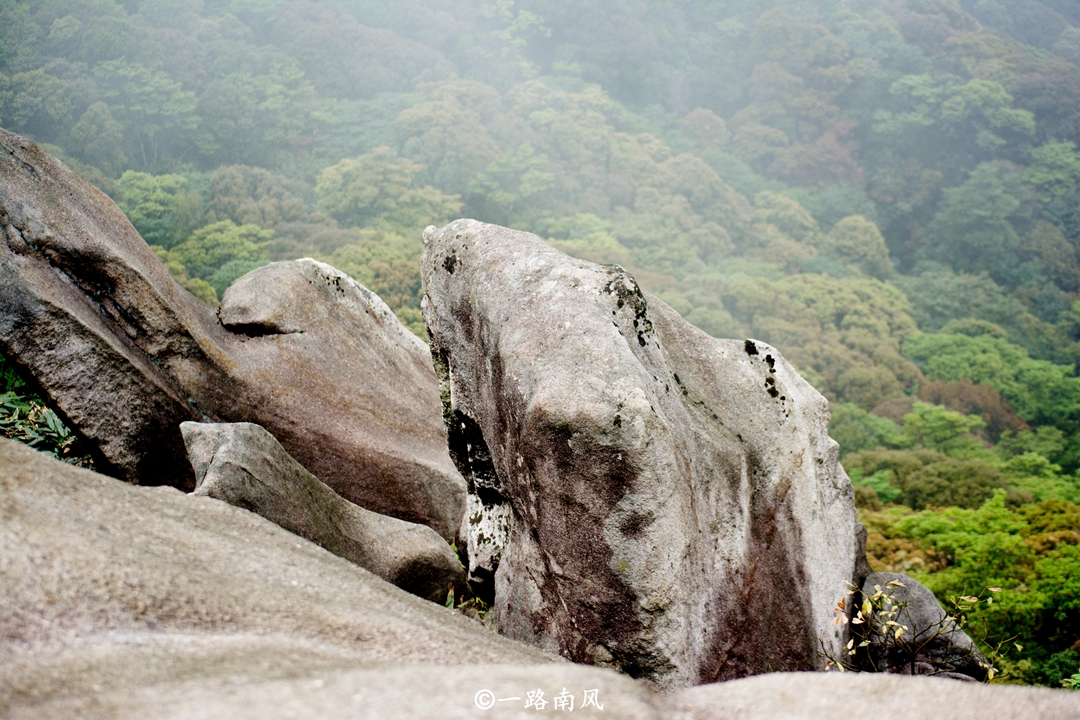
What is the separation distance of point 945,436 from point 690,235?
49.9 ft

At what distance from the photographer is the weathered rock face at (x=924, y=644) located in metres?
6.20

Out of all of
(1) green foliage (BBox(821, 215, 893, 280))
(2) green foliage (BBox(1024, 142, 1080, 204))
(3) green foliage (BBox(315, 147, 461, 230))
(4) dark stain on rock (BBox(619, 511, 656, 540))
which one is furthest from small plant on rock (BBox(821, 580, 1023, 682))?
(2) green foliage (BBox(1024, 142, 1080, 204))

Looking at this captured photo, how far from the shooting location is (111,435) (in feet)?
19.9

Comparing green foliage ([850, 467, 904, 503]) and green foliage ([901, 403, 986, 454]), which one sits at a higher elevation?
green foliage ([901, 403, 986, 454])

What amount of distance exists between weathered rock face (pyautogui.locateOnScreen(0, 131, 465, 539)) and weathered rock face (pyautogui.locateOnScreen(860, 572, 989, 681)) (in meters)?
4.28

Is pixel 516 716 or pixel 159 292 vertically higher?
pixel 159 292

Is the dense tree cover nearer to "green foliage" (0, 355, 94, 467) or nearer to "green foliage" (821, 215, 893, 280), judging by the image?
"green foliage" (821, 215, 893, 280)

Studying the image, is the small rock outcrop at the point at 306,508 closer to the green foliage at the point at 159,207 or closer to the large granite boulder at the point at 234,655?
the large granite boulder at the point at 234,655

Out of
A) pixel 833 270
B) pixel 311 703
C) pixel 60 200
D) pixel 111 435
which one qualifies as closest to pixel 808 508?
pixel 311 703

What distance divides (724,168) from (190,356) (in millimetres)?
36592

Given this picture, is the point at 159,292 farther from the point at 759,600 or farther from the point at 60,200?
the point at 759,600

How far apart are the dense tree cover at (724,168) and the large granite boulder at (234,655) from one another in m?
9.54

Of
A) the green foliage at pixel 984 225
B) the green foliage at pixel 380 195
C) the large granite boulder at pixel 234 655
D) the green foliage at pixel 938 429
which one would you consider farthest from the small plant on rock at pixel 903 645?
the green foliage at pixel 984 225

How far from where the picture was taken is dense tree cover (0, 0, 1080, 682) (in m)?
20.2
